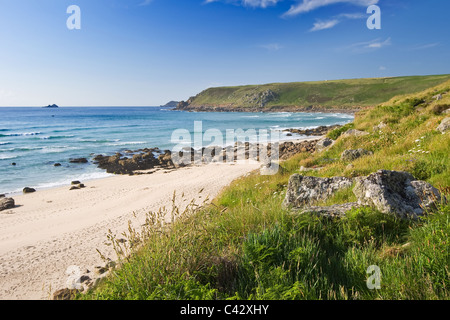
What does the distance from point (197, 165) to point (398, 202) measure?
2370 cm

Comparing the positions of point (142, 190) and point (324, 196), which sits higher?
point (324, 196)

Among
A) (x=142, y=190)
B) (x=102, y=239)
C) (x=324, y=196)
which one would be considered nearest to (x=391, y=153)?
(x=324, y=196)

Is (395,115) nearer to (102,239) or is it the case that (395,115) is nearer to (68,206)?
(102,239)

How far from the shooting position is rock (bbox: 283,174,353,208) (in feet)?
21.4

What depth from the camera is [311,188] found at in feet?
22.1

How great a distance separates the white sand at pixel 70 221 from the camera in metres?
8.42

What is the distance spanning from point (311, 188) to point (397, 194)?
213 cm

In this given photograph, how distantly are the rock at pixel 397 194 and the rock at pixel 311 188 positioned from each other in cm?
140

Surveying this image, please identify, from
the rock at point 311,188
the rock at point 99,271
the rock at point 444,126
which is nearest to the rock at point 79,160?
the rock at point 99,271

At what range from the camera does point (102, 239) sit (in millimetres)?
10680

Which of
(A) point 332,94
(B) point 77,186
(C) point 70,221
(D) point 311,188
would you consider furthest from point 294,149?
(A) point 332,94

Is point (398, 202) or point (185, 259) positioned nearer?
point (185, 259)

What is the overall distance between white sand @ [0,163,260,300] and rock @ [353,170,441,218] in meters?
5.76

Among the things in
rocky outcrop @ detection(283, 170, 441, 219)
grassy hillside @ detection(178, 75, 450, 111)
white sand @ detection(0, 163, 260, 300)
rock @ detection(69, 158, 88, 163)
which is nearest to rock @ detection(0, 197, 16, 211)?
white sand @ detection(0, 163, 260, 300)
